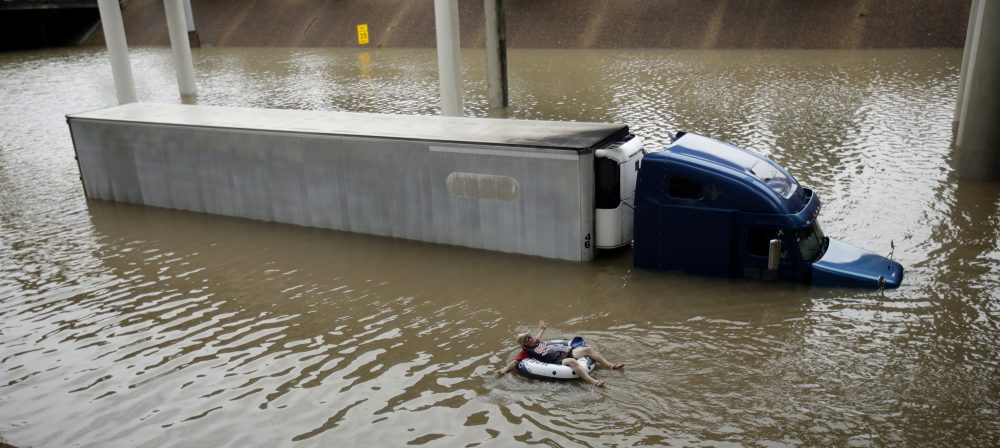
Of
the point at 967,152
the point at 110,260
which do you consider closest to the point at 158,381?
the point at 110,260

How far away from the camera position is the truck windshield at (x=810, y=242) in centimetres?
1304

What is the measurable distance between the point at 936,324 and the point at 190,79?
34943 millimetres

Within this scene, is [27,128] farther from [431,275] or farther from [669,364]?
[669,364]

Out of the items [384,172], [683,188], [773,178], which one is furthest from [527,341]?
[384,172]

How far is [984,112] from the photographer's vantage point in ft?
61.5

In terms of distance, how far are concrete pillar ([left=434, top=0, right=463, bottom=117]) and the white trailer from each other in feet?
26.2

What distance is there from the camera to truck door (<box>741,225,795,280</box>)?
13008mm

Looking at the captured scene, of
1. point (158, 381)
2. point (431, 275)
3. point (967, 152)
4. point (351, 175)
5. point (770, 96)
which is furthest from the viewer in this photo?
point (770, 96)

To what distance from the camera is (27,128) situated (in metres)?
30.3

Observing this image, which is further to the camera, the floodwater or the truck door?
the truck door

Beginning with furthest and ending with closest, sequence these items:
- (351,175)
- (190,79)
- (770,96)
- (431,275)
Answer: (190,79), (770,96), (351,175), (431,275)

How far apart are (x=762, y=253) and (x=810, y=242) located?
0.87 metres

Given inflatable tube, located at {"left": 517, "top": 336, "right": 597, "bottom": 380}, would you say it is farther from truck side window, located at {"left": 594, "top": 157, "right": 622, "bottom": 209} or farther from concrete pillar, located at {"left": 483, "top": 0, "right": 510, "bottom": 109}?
concrete pillar, located at {"left": 483, "top": 0, "right": 510, "bottom": 109}

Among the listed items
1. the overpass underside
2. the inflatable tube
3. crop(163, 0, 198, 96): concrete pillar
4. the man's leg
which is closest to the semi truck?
the man's leg
